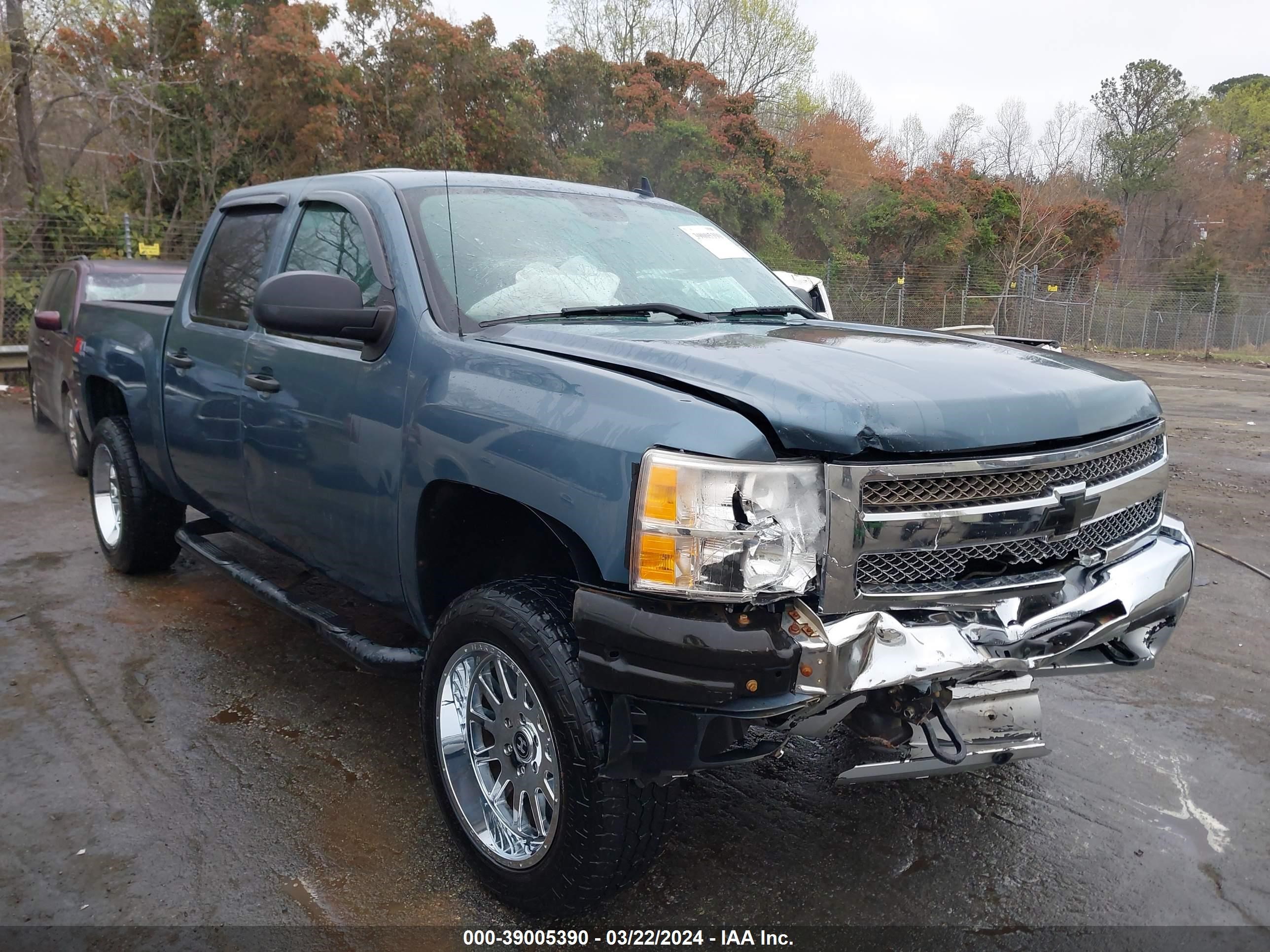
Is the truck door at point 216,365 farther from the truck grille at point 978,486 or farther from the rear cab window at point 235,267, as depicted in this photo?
the truck grille at point 978,486

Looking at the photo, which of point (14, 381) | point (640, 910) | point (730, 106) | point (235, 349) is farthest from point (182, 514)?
point (730, 106)

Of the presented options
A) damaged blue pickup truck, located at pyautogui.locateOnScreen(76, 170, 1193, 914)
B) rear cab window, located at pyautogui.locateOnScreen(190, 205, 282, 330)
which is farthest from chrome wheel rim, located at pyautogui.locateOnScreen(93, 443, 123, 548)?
damaged blue pickup truck, located at pyautogui.locateOnScreen(76, 170, 1193, 914)

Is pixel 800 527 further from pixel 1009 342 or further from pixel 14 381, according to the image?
pixel 14 381

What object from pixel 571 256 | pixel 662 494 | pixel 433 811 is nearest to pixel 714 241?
pixel 571 256

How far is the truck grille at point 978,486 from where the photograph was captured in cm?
230

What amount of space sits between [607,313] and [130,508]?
3181 millimetres

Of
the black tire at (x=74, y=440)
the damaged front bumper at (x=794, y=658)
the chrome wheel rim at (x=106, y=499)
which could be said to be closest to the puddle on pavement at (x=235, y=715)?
the chrome wheel rim at (x=106, y=499)

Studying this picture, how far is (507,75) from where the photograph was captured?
73.8ft

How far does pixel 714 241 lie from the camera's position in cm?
414

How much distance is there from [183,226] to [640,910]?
789 inches

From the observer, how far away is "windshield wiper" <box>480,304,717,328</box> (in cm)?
314

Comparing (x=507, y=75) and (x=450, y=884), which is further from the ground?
(x=507, y=75)

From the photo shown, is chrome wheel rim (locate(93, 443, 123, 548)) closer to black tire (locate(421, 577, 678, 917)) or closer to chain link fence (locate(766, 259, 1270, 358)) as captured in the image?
black tire (locate(421, 577, 678, 917))

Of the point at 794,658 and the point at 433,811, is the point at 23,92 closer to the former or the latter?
the point at 433,811
